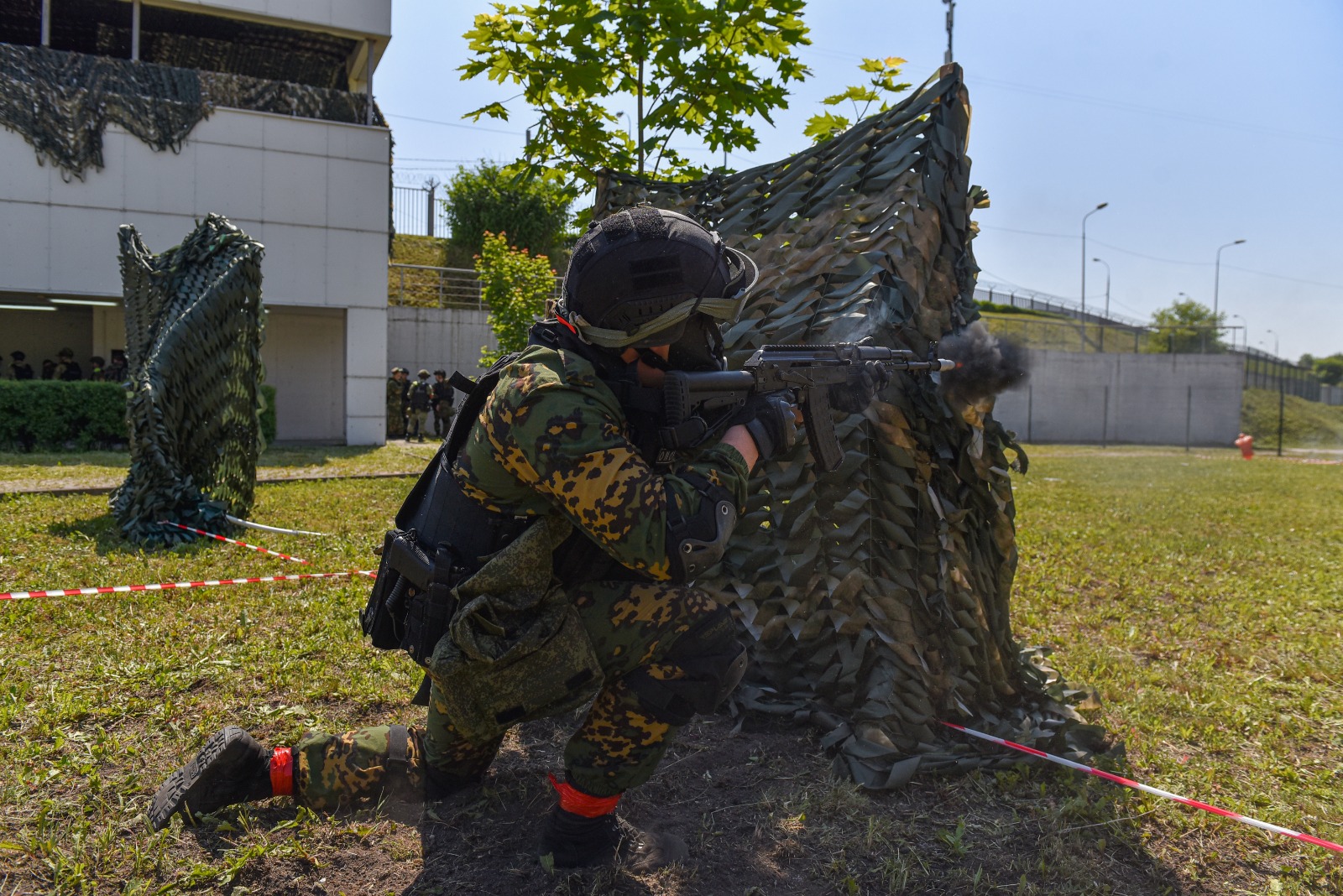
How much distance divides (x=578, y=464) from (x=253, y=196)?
1713cm

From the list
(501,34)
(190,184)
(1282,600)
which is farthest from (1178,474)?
(190,184)

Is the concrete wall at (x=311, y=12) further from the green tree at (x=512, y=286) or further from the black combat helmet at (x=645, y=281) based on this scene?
the black combat helmet at (x=645, y=281)

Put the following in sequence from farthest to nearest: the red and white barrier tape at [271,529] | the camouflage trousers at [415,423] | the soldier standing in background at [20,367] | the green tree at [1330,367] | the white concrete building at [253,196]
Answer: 1. the green tree at [1330,367]
2. the camouflage trousers at [415,423]
3. the soldier standing in background at [20,367]
4. the white concrete building at [253,196]
5. the red and white barrier tape at [271,529]

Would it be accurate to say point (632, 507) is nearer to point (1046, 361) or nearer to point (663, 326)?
point (663, 326)

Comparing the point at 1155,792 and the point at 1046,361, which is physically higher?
the point at 1046,361

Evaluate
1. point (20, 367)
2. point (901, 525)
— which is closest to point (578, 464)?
point (901, 525)

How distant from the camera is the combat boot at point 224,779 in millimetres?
2854

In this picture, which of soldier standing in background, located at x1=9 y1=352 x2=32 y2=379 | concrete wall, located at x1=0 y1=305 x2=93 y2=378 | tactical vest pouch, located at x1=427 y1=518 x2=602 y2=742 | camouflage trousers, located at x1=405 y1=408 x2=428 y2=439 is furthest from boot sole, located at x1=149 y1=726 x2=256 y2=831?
concrete wall, located at x1=0 y1=305 x2=93 y2=378

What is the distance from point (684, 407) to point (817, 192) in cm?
192

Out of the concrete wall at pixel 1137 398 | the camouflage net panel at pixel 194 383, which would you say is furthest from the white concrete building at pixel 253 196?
the concrete wall at pixel 1137 398

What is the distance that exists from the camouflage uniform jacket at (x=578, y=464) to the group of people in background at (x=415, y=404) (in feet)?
59.0

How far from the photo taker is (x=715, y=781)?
131 inches

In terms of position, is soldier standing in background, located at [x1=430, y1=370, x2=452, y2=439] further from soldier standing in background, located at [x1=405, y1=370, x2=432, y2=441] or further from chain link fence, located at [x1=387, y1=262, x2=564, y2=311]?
chain link fence, located at [x1=387, y1=262, x2=564, y2=311]

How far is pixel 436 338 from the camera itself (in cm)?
2383
